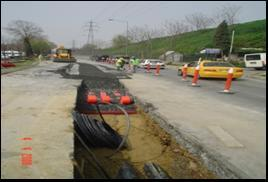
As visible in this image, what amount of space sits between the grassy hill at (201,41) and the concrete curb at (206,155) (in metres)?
58.1

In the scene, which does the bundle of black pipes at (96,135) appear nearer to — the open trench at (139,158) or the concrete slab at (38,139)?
the open trench at (139,158)

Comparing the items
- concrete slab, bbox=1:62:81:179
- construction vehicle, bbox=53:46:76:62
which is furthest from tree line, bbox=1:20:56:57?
concrete slab, bbox=1:62:81:179

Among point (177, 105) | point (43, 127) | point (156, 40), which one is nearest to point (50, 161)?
point (43, 127)

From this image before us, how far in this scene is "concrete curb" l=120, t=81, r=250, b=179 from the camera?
4988 mm

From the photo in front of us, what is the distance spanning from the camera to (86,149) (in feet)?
19.1

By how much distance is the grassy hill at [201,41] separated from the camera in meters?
68.7

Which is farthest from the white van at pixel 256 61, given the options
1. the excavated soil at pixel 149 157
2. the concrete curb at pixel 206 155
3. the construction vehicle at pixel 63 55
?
the excavated soil at pixel 149 157

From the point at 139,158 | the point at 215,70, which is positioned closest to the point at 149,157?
the point at 139,158

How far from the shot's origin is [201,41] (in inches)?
3469

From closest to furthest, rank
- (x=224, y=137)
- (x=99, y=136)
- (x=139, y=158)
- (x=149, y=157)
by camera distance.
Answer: (x=139, y=158) < (x=149, y=157) < (x=99, y=136) < (x=224, y=137)

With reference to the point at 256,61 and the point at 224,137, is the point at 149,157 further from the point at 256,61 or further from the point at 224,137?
the point at 256,61

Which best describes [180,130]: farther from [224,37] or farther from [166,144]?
[224,37]

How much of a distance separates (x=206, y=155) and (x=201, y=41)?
8499cm

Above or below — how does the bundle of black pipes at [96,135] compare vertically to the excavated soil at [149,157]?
above
